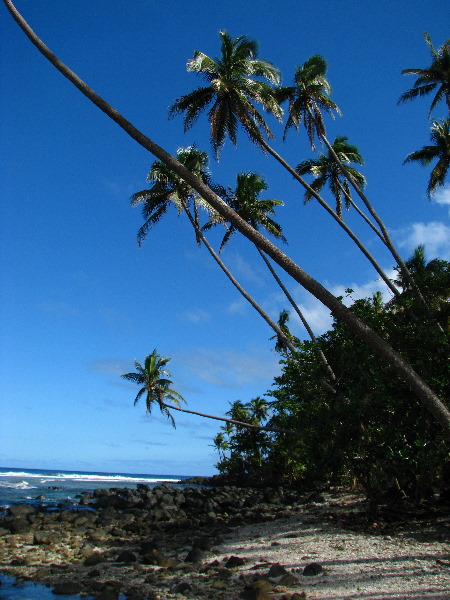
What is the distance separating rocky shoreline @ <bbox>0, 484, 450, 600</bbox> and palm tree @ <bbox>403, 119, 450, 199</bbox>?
14.3 m

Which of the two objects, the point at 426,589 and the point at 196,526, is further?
the point at 196,526

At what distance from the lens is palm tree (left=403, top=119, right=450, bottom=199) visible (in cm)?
2098

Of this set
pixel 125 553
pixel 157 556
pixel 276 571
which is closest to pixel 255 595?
pixel 276 571

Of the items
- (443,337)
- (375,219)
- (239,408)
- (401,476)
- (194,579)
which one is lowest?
(194,579)

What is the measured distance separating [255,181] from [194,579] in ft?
55.9

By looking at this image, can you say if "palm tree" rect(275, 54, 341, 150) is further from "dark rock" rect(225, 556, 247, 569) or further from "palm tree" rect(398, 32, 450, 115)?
"dark rock" rect(225, 556, 247, 569)

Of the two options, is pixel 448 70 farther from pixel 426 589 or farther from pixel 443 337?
pixel 426 589

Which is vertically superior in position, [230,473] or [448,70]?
[448,70]

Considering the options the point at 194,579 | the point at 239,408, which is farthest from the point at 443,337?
the point at 239,408

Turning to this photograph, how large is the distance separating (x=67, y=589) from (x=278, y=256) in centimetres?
672

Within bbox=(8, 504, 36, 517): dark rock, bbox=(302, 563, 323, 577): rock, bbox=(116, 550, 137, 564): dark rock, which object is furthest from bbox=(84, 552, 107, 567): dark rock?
bbox=(8, 504, 36, 517): dark rock

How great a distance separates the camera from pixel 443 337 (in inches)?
378

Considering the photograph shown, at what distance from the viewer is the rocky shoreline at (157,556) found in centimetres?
754

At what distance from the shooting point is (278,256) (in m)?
8.80
